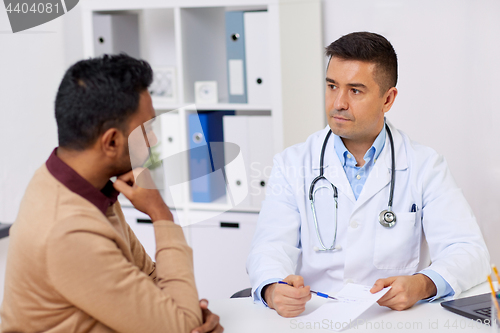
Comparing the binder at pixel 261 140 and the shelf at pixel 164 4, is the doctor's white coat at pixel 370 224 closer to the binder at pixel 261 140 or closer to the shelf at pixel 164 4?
the binder at pixel 261 140

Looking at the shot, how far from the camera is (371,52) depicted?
1.49 m

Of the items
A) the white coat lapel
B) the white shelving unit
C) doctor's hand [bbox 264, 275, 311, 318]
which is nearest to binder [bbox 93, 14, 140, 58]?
the white shelving unit

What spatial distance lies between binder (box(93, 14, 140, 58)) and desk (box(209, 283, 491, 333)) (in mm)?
1847

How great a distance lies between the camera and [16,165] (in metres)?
2.54

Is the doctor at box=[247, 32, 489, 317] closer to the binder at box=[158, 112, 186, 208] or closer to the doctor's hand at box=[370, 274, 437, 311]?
the doctor's hand at box=[370, 274, 437, 311]

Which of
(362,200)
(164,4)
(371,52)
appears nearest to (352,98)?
(371,52)

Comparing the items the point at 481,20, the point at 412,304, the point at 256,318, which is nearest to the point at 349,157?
the point at 412,304

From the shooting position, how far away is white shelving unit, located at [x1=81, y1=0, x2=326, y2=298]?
228cm

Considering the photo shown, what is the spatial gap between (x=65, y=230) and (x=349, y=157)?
3.32ft

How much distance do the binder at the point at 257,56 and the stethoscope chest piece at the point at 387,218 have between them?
3.57 ft

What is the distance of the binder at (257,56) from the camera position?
2.28 metres

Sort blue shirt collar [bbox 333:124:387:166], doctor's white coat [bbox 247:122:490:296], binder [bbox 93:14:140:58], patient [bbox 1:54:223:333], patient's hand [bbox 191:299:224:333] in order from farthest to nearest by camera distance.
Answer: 1. binder [bbox 93:14:140:58]
2. blue shirt collar [bbox 333:124:387:166]
3. doctor's white coat [bbox 247:122:490:296]
4. patient's hand [bbox 191:299:224:333]
5. patient [bbox 1:54:223:333]

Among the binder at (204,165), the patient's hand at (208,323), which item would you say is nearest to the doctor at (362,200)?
the patient's hand at (208,323)

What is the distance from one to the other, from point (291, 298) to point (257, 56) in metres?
1.49
